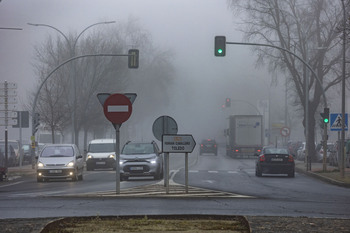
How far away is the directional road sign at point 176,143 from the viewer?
19.1 metres

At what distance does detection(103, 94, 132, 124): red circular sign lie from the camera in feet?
59.4

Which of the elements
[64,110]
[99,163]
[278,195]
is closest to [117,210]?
[278,195]

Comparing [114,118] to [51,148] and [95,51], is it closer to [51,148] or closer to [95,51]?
[51,148]

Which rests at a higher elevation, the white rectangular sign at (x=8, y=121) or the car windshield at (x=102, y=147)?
the white rectangular sign at (x=8, y=121)

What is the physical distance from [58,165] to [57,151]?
1278mm

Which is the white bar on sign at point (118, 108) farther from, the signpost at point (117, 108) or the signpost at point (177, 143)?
the signpost at point (177, 143)

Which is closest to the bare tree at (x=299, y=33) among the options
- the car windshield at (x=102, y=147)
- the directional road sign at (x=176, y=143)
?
the car windshield at (x=102, y=147)

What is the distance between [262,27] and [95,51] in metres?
17.3

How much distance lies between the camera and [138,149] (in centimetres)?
3080

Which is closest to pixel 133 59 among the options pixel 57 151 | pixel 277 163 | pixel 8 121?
pixel 8 121

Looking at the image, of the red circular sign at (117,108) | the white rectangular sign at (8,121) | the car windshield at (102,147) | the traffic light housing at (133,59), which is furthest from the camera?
the car windshield at (102,147)

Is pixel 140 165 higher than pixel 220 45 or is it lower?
lower

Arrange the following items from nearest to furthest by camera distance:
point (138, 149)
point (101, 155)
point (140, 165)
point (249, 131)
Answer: point (140, 165) < point (138, 149) < point (101, 155) < point (249, 131)

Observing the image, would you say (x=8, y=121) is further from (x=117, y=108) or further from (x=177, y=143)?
(x=117, y=108)
